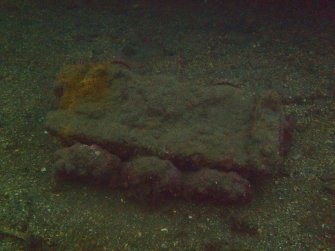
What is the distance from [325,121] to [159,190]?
→ 259cm

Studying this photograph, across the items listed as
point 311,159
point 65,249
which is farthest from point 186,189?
point 311,159

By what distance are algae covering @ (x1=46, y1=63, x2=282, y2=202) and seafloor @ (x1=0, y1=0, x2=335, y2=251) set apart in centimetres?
40

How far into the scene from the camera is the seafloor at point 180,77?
3.69m

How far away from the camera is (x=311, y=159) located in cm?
442

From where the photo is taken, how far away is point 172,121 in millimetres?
4277

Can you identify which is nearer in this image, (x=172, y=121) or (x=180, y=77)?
(x=172, y=121)

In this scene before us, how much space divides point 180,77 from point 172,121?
1.65 m

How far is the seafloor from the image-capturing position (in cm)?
369

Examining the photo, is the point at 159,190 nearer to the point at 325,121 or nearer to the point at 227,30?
the point at 325,121

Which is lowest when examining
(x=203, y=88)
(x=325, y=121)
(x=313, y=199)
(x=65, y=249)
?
(x=65, y=249)

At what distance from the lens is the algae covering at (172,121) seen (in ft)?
13.0

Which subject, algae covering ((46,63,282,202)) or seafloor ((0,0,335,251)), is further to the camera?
algae covering ((46,63,282,202))

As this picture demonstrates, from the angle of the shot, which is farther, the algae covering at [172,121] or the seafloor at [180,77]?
the algae covering at [172,121]

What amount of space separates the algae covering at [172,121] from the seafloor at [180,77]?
40 cm
